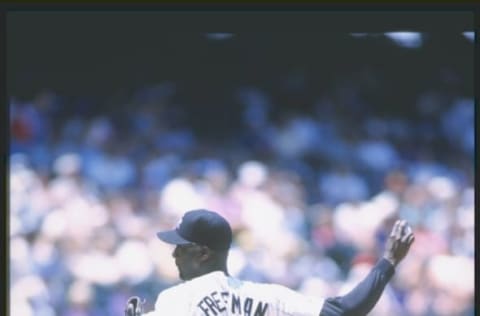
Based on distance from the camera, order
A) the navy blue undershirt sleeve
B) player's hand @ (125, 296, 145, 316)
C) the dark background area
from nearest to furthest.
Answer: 1. player's hand @ (125, 296, 145, 316)
2. the navy blue undershirt sleeve
3. the dark background area

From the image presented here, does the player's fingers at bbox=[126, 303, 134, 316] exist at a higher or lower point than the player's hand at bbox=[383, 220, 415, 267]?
lower

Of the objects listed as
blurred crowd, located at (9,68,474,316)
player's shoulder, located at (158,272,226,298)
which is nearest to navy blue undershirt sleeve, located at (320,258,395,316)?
player's shoulder, located at (158,272,226,298)

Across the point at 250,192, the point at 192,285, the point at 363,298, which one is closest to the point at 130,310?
the point at 192,285

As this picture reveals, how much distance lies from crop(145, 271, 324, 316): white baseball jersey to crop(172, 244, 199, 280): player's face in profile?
0.12ft

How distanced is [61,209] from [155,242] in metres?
0.78

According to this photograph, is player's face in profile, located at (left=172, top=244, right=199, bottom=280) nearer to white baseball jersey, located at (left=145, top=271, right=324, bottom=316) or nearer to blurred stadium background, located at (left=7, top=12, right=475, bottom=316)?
white baseball jersey, located at (left=145, top=271, right=324, bottom=316)

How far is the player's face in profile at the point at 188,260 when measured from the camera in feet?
11.3

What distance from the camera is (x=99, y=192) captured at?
311 inches

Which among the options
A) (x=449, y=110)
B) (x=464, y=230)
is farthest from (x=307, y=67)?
(x=464, y=230)

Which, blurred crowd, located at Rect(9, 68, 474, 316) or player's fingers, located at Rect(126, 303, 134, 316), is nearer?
player's fingers, located at Rect(126, 303, 134, 316)

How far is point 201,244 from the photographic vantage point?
11.4ft

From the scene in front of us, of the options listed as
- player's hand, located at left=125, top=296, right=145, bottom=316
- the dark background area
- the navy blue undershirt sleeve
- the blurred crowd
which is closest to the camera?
player's hand, located at left=125, top=296, right=145, bottom=316

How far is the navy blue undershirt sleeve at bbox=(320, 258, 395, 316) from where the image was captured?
11.2 ft

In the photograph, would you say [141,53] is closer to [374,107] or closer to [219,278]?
[374,107]
